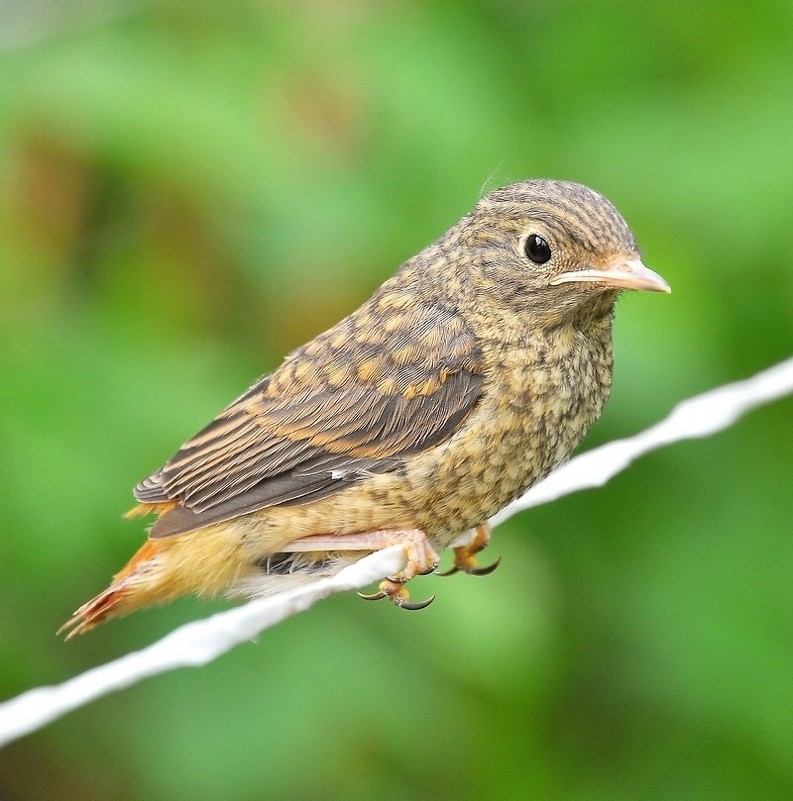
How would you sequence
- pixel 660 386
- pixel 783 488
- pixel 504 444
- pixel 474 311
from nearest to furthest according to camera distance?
pixel 504 444, pixel 474 311, pixel 660 386, pixel 783 488

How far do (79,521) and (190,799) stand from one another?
886mm

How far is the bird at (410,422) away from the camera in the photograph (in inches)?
132

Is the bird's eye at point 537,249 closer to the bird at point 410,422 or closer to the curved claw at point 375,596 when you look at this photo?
the bird at point 410,422

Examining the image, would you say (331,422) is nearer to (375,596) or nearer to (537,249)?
(375,596)

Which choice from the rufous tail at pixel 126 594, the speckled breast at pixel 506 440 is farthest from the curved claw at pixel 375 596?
the rufous tail at pixel 126 594

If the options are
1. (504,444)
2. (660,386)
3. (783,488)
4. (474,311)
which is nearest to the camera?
(504,444)

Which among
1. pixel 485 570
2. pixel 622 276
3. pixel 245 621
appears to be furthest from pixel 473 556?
pixel 245 621

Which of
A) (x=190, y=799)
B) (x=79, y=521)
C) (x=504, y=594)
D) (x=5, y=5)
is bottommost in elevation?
(x=190, y=799)

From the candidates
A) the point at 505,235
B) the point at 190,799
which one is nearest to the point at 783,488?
the point at 505,235

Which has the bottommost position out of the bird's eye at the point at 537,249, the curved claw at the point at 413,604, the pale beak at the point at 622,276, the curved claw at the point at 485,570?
the curved claw at the point at 413,604

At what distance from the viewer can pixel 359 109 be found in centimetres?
387

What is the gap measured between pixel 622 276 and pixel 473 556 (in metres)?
1.02

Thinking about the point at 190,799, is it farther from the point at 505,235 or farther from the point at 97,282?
the point at 505,235

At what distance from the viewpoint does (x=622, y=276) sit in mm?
3229
